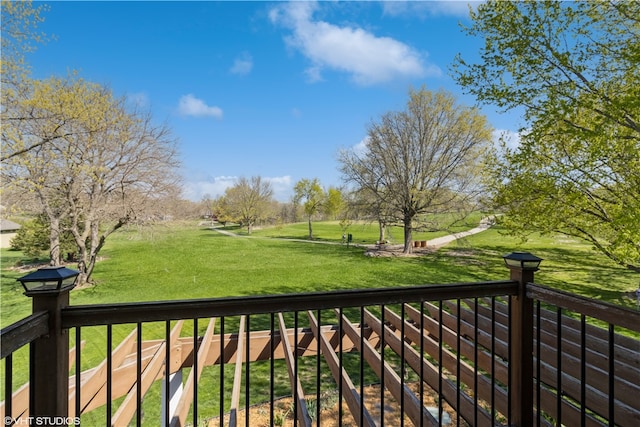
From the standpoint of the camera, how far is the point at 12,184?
282 inches

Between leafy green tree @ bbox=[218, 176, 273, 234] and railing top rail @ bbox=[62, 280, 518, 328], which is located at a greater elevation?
leafy green tree @ bbox=[218, 176, 273, 234]

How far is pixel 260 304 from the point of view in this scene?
141 centimetres

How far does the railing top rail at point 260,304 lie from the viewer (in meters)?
1.25

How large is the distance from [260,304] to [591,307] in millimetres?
Answer: 1521

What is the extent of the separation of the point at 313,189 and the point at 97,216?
64.1 ft

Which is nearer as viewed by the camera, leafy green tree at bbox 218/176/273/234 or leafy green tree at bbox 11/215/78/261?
leafy green tree at bbox 11/215/78/261

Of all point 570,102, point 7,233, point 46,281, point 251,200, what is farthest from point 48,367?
point 251,200

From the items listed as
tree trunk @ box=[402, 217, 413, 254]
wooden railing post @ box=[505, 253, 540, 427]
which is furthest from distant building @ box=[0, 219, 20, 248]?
wooden railing post @ box=[505, 253, 540, 427]

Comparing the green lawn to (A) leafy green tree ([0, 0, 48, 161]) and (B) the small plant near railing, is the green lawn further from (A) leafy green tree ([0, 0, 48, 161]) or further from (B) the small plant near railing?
(B) the small plant near railing

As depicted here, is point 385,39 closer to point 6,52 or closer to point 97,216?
point 6,52

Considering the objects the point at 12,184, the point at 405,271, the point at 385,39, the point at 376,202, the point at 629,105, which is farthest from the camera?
the point at 376,202

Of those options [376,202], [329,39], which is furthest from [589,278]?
[329,39]

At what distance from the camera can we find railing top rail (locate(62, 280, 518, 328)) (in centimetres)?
125

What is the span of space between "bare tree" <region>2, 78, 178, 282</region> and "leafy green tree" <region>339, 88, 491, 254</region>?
26.2ft
